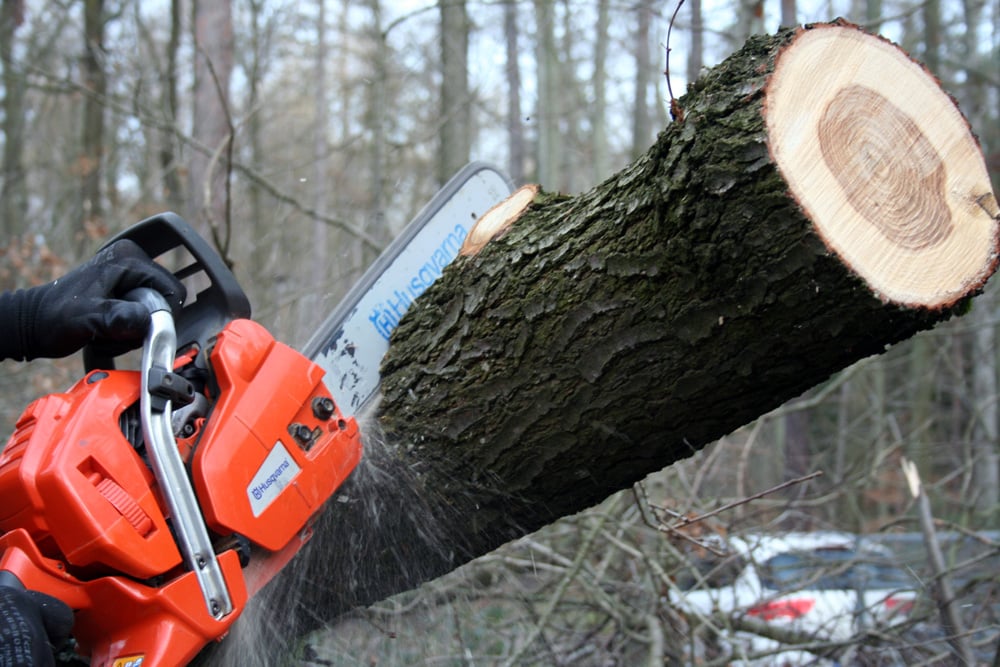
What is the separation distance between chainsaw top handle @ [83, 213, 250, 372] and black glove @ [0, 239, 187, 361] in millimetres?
104

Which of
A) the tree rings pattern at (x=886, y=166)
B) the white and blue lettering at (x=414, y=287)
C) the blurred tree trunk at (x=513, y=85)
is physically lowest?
the white and blue lettering at (x=414, y=287)

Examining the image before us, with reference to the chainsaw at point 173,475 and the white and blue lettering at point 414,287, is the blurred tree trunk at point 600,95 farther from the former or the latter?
the chainsaw at point 173,475

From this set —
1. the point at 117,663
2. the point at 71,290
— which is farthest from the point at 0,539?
the point at 71,290

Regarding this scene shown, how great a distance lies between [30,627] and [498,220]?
139cm

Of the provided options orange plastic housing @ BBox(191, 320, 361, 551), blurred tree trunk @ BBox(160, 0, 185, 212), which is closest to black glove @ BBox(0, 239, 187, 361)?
orange plastic housing @ BBox(191, 320, 361, 551)

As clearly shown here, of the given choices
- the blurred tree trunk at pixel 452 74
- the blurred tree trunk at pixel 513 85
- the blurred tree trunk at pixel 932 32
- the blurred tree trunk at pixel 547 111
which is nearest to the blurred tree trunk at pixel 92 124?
the blurred tree trunk at pixel 452 74

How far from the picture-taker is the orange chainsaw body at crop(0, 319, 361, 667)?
62.6 inches

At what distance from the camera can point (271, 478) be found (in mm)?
1879

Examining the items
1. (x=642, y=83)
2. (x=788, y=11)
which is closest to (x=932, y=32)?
(x=642, y=83)

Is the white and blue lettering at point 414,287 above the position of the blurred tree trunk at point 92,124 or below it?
below

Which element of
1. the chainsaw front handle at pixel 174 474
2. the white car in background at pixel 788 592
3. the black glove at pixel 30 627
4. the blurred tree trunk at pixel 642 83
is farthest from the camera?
the blurred tree trunk at pixel 642 83

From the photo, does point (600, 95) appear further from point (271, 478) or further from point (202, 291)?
point (271, 478)

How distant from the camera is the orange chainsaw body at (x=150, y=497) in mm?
1589

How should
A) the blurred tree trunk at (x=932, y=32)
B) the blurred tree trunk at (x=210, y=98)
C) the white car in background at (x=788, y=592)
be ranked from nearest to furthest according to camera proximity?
the white car in background at (x=788, y=592)
the blurred tree trunk at (x=210, y=98)
the blurred tree trunk at (x=932, y=32)
